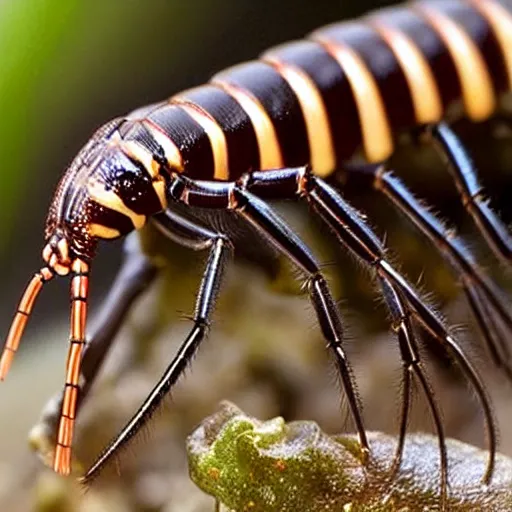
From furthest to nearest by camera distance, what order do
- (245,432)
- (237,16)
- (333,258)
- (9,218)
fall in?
(237,16), (9,218), (333,258), (245,432)

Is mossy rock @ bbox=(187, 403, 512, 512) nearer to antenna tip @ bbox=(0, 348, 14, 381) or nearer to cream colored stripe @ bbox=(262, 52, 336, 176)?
antenna tip @ bbox=(0, 348, 14, 381)

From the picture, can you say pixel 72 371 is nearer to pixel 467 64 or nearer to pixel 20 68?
pixel 20 68

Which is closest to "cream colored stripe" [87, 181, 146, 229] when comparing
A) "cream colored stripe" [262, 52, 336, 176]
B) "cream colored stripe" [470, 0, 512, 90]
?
"cream colored stripe" [262, 52, 336, 176]

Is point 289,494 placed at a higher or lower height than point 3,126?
lower

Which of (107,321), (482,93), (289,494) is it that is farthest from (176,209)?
(482,93)


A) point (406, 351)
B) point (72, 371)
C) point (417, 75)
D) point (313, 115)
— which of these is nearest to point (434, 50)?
point (417, 75)

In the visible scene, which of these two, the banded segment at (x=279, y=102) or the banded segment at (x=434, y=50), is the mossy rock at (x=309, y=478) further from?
the banded segment at (x=434, y=50)

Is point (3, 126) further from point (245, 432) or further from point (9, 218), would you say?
point (245, 432)
